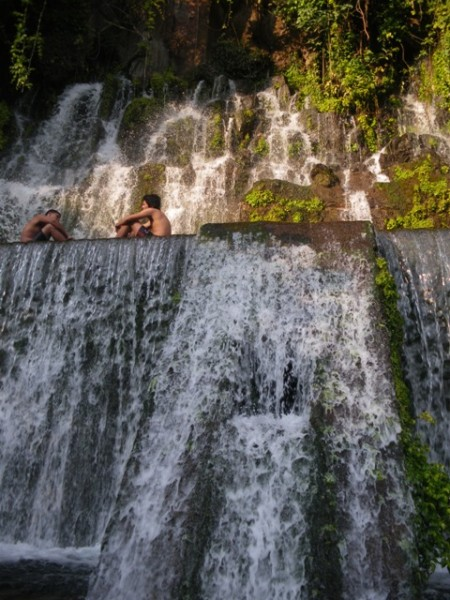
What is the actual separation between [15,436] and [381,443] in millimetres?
3414

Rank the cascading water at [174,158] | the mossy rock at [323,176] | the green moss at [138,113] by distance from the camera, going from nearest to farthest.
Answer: the mossy rock at [323,176]
the cascading water at [174,158]
the green moss at [138,113]

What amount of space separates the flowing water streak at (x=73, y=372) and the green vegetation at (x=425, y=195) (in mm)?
4872

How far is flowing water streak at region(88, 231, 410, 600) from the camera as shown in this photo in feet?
11.3

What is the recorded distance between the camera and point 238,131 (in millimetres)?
11328

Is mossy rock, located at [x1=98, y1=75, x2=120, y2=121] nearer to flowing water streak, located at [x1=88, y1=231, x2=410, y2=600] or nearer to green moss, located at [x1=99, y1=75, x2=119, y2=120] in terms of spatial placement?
green moss, located at [x1=99, y1=75, x2=119, y2=120]

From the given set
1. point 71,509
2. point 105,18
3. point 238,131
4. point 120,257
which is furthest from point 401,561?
point 105,18

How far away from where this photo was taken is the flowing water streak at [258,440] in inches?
136

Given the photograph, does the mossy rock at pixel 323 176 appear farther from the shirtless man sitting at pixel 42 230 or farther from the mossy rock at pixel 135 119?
A: the shirtless man sitting at pixel 42 230

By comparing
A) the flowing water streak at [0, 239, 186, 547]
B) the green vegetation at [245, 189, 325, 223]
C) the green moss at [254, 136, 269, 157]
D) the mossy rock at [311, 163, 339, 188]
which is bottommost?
the flowing water streak at [0, 239, 186, 547]

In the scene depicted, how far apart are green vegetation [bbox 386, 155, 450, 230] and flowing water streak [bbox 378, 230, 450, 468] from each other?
11.6 feet

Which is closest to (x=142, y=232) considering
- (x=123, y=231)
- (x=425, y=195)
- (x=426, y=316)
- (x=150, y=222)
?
(x=150, y=222)

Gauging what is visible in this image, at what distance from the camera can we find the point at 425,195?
9.56 metres

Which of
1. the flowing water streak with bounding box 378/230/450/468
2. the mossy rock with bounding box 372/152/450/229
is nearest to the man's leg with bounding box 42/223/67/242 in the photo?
the flowing water streak with bounding box 378/230/450/468

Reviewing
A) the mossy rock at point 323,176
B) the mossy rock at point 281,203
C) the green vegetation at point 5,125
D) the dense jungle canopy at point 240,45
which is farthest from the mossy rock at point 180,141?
the green vegetation at point 5,125
